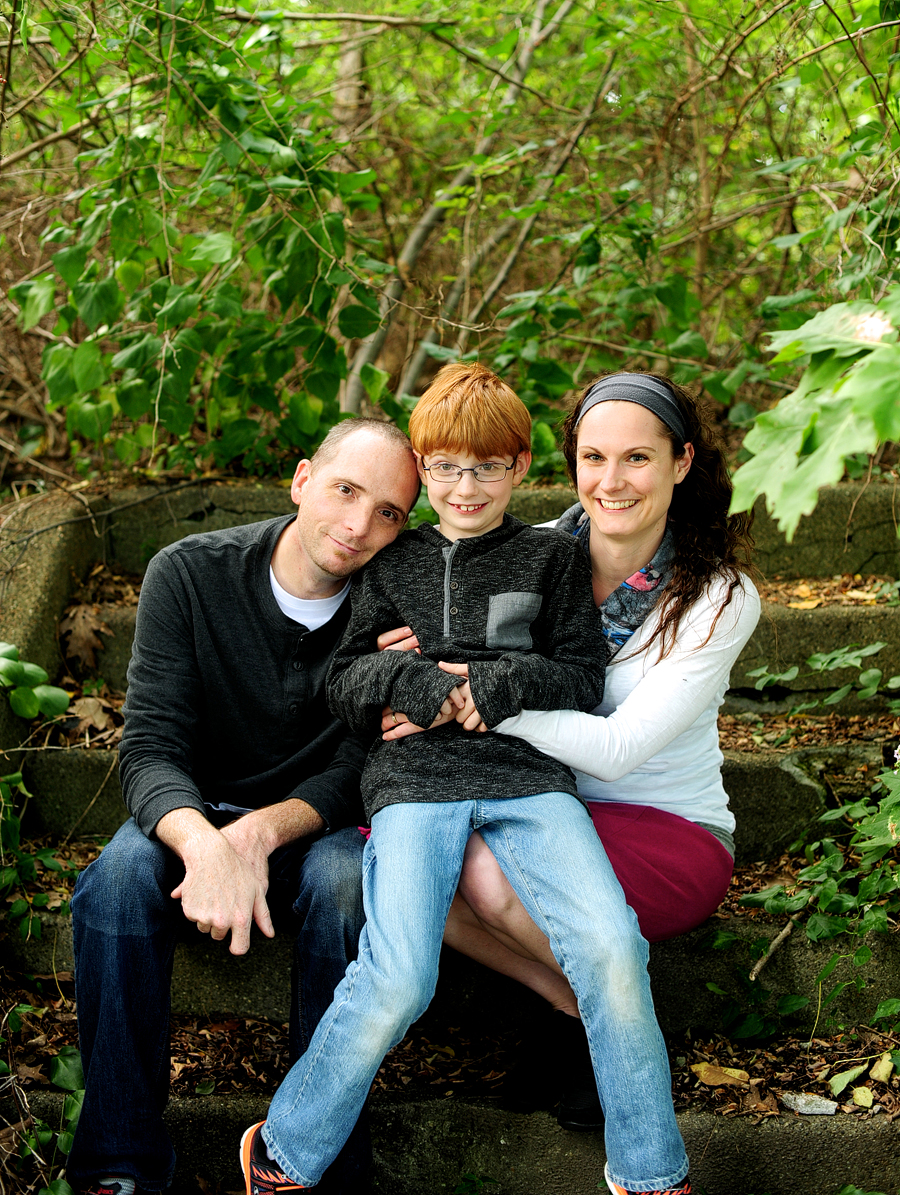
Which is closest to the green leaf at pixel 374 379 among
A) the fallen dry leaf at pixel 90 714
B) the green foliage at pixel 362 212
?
the green foliage at pixel 362 212

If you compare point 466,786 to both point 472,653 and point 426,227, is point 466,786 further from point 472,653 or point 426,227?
point 426,227

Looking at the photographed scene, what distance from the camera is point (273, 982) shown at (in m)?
2.21

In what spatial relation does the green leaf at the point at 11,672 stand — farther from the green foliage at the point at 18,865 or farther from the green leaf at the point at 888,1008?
the green leaf at the point at 888,1008

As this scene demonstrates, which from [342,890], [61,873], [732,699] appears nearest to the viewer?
[342,890]

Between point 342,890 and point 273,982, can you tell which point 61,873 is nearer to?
point 273,982

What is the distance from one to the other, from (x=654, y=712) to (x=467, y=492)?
58 cm

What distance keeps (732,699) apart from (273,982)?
5.11 ft

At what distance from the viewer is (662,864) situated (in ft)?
6.39

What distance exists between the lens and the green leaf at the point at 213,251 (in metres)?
2.62

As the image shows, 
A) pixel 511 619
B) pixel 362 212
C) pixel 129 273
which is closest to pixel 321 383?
pixel 129 273

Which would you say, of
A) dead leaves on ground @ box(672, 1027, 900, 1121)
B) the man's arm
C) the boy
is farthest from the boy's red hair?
dead leaves on ground @ box(672, 1027, 900, 1121)

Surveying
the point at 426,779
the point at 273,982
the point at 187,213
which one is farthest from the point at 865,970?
the point at 187,213

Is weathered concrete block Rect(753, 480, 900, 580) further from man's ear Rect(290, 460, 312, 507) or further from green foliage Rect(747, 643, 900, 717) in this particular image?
man's ear Rect(290, 460, 312, 507)

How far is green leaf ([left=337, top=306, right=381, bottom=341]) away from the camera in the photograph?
2.83 m
